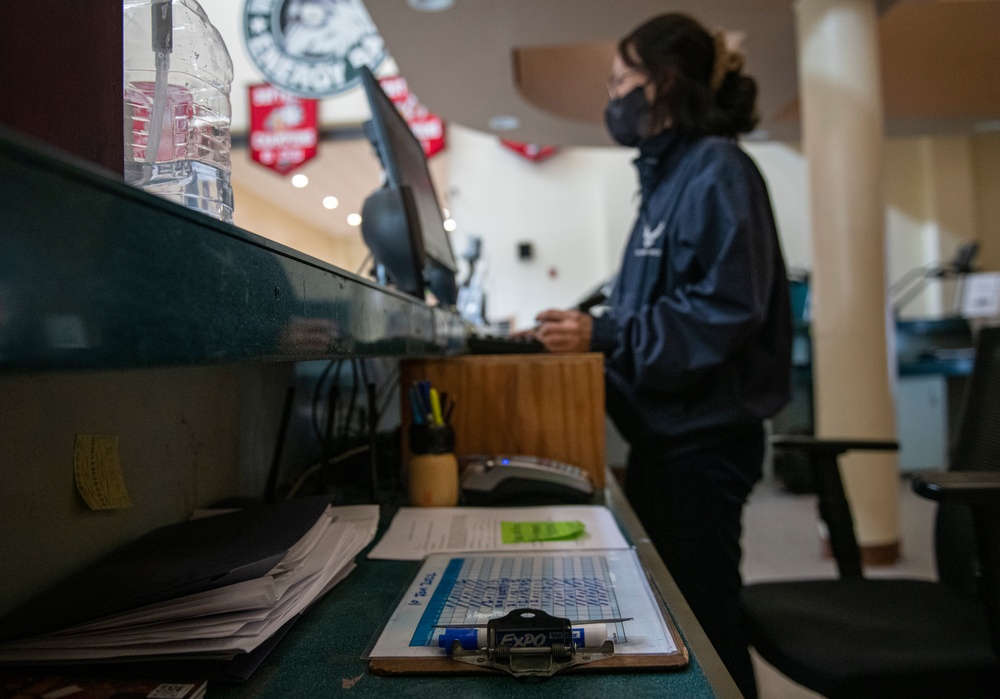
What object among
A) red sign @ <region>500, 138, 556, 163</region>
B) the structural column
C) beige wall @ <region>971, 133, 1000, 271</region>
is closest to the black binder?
the structural column

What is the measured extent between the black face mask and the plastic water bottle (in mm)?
908

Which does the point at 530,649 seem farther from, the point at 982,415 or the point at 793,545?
the point at 793,545

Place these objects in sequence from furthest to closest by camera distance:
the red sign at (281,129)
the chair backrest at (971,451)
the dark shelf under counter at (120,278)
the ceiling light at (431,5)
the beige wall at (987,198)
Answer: the beige wall at (987,198) < the red sign at (281,129) < the ceiling light at (431,5) < the chair backrest at (971,451) < the dark shelf under counter at (120,278)

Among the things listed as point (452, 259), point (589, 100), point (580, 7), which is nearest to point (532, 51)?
point (589, 100)

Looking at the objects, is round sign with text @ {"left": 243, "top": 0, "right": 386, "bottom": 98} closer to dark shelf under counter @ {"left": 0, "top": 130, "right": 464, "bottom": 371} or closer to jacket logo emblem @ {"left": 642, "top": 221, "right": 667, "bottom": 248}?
jacket logo emblem @ {"left": 642, "top": 221, "right": 667, "bottom": 248}

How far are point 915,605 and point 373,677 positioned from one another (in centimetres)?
98

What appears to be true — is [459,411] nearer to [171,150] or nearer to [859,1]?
[171,150]

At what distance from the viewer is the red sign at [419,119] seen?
420 centimetres

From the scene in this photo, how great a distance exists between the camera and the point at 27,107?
29 cm

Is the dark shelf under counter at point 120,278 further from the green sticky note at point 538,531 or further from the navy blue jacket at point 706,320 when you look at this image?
the navy blue jacket at point 706,320

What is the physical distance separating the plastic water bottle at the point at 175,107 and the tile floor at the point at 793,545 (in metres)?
1.79

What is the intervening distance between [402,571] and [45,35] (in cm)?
48

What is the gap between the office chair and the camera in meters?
0.81

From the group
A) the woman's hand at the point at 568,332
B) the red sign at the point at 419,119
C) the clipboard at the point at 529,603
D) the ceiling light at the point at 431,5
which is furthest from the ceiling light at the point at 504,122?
the clipboard at the point at 529,603
